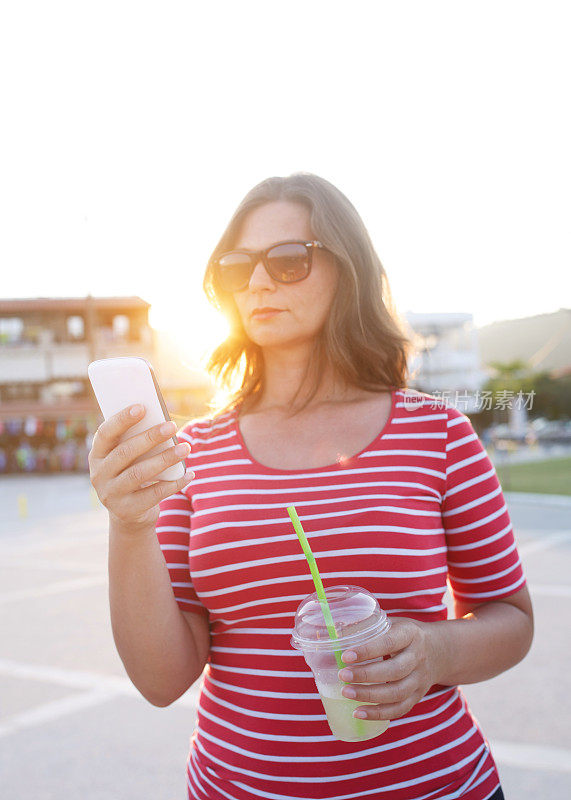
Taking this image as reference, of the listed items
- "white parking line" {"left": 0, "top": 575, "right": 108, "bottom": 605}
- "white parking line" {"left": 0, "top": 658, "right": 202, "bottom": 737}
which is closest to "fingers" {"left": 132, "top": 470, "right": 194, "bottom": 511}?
"white parking line" {"left": 0, "top": 658, "right": 202, "bottom": 737}

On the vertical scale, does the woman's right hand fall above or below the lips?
below

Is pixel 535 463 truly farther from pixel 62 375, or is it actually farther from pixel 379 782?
pixel 379 782

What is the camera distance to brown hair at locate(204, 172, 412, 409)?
191 centimetres

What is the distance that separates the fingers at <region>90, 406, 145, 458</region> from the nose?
0.62 m

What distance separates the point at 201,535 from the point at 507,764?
3031 mm

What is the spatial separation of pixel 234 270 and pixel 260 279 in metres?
0.11

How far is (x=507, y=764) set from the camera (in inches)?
154

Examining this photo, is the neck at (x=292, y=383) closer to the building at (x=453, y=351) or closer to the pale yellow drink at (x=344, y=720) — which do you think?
the pale yellow drink at (x=344, y=720)

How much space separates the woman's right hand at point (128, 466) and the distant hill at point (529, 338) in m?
83.3

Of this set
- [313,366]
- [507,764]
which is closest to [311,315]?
[313,366]

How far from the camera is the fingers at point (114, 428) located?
1359mm

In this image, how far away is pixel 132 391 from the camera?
4.69 ft

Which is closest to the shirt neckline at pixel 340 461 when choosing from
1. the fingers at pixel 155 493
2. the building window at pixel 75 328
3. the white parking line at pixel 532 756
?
the fingers at pixel 155 493

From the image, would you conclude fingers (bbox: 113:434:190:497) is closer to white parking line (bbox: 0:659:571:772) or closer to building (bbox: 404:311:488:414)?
white parking line (bbox: 0:659:571:772)
